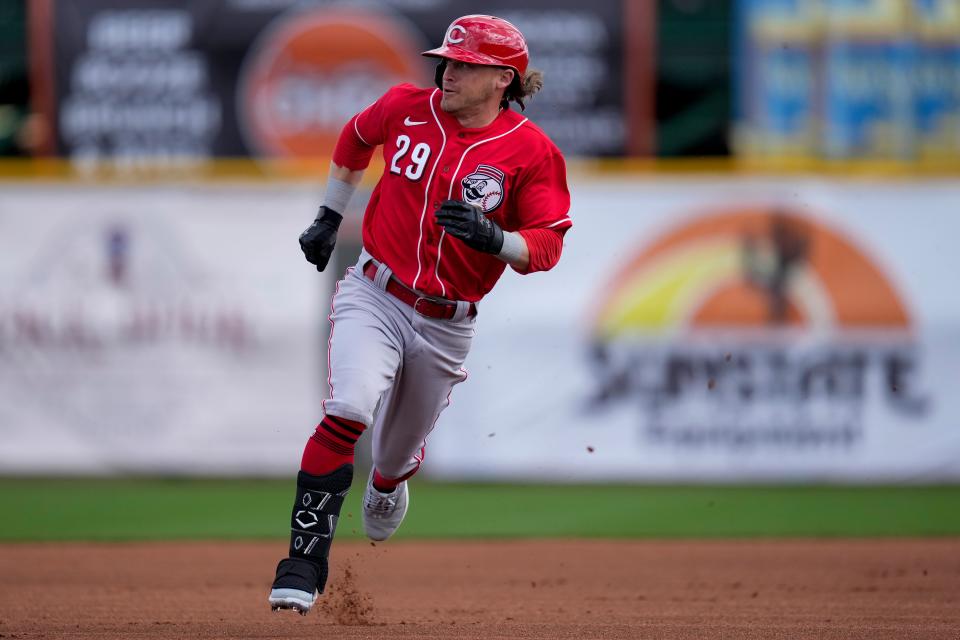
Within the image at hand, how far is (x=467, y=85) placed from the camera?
18.9ft

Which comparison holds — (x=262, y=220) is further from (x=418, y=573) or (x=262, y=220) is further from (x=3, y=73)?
(x=418, y=573)

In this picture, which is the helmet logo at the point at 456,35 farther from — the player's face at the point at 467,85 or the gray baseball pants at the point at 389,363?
the gray baseball pants at the point at 389,363

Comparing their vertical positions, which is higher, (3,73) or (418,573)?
(3,73)

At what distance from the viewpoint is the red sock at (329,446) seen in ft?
18.0

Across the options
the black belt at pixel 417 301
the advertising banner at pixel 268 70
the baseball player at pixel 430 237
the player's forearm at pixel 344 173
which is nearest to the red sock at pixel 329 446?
the baseball player at pixel 430 237

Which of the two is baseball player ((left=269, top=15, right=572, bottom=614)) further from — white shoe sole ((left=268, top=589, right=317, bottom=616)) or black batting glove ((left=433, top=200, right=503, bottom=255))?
white shoe sole ((left=268, top=589, right=317, bottom=616))

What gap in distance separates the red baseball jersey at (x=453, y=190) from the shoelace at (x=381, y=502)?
1.12 metres

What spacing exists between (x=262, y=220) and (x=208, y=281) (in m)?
0.69

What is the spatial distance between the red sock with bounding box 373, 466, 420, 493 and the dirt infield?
0.46 m

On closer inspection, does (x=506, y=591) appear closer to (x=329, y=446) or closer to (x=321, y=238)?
(x=329, y=446)

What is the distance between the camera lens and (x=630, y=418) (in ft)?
40.9

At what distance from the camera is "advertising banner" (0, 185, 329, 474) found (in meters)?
12.7

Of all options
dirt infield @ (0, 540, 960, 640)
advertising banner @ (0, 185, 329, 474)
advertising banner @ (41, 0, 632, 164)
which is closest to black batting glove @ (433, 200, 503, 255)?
dirt infield @ (0, 540, 960, 640)


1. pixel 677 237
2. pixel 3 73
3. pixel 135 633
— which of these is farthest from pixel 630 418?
pixel 135 633
